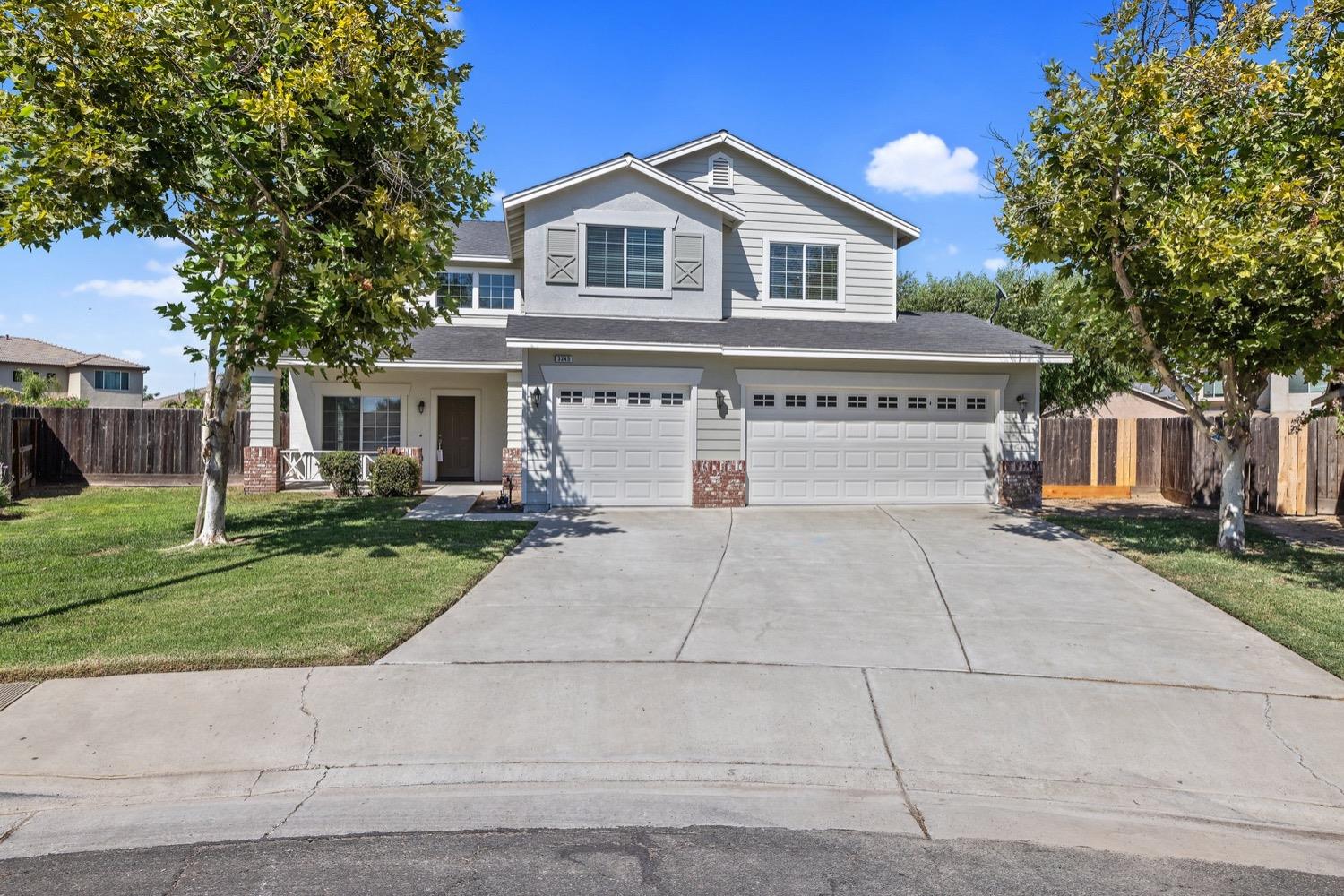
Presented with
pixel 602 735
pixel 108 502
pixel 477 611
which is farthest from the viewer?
pixel 108 502

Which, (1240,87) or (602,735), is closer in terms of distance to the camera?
(602,735)

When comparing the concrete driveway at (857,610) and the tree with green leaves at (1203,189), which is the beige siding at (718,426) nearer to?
the concrete driveway at (857,610)

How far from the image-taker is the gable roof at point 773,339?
47.0ft

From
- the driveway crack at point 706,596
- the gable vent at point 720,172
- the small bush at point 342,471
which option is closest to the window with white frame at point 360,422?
the small bush at point 342,471

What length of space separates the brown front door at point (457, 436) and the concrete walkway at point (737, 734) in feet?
39.4

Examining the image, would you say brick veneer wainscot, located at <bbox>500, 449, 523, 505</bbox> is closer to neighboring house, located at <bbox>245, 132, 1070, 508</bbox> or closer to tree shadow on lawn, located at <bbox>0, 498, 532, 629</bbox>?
neighboring house, located at <bbox>245, 132, 1070, 508</bbox>

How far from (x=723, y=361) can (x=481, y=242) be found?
913cm

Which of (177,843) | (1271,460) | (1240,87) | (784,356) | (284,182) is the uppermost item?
(1240,87)

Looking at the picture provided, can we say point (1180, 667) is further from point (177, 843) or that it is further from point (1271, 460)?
point (1271, 460)

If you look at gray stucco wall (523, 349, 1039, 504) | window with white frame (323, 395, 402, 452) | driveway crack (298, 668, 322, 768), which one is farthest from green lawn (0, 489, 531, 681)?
window with white frame (323, 395, 402, 452)

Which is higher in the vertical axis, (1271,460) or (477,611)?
(1271,460)

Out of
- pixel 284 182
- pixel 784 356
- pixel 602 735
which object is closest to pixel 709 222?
pixel 784 356

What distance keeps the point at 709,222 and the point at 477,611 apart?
10.8 meters

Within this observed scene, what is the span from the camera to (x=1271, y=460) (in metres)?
15.6
